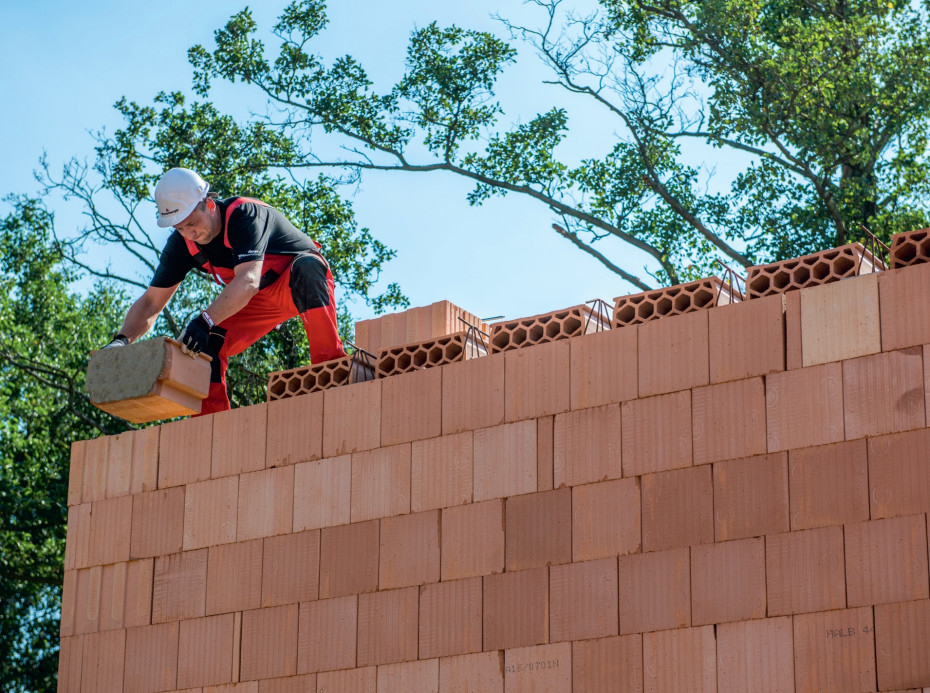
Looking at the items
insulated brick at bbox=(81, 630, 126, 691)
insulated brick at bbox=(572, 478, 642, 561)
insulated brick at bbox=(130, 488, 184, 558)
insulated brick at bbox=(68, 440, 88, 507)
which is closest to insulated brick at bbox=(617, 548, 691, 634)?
insulated brick at bbox=(572, 478, 642, 561)

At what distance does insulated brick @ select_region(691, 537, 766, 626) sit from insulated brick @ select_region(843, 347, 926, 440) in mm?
809

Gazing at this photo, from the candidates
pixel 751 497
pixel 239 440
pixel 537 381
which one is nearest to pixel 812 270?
pixel 751 497

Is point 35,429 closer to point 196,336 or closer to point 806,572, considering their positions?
point 196,336

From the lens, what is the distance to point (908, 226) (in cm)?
1778

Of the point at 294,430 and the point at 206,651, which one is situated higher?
the point at 294,430

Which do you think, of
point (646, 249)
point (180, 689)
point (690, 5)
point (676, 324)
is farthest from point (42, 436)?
point (676, 324)

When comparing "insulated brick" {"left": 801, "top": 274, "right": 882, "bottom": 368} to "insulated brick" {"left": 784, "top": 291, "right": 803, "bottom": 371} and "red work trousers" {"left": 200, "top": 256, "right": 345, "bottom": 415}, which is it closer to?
"insulated brick" {"left": 784, "top": 291, "right": 803, "bottom": 371}

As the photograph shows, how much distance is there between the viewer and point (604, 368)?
339 inches

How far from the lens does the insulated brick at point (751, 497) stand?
7.73m

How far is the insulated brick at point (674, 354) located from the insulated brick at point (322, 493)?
6.83 feet

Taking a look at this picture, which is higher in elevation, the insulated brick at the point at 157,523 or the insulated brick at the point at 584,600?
the insulated brick at the point at 157,523

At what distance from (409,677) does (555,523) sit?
1.25 metres

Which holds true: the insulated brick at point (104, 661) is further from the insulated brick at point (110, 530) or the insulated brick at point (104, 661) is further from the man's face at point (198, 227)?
the man's face at point (198, 227)

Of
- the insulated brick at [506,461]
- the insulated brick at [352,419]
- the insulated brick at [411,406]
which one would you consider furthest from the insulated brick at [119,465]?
the insulated brick at [506,461]
